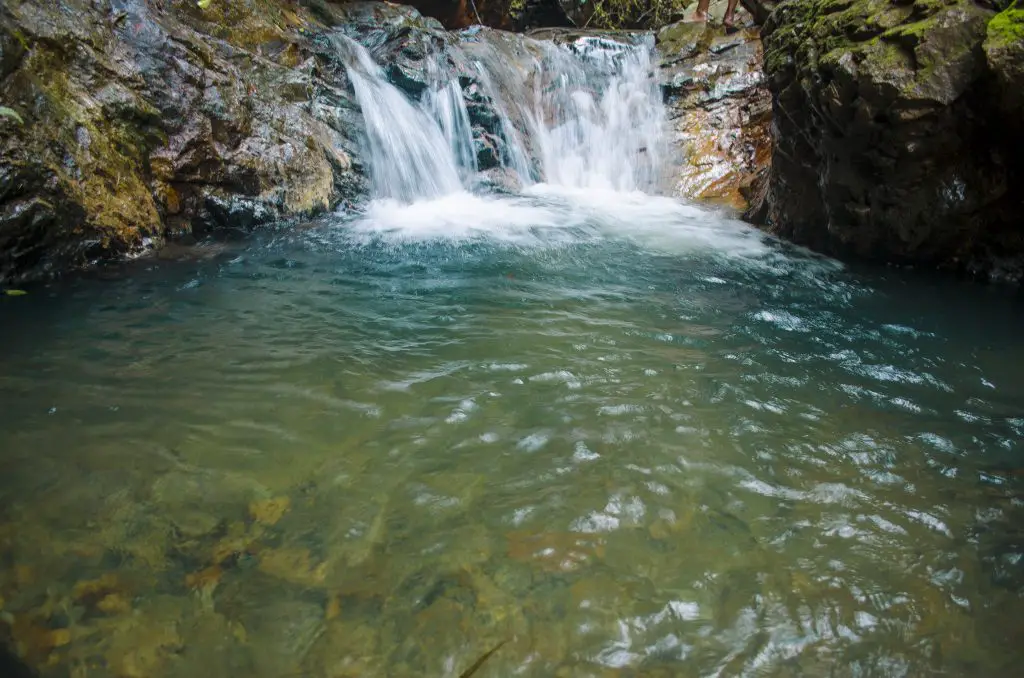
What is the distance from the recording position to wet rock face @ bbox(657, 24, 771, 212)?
11.0 m

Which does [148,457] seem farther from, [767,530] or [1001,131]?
[1001,131]

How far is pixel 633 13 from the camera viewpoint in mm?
18203

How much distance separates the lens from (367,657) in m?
1.83

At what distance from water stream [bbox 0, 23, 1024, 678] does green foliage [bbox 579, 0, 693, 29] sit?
15.7m

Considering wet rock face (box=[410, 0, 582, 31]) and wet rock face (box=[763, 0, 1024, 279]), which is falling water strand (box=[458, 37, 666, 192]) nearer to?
wet rock face (box=[410, 0, 582, 31])

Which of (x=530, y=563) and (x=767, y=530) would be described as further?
(x=767, y=530)

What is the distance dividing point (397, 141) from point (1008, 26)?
7776 millimetres

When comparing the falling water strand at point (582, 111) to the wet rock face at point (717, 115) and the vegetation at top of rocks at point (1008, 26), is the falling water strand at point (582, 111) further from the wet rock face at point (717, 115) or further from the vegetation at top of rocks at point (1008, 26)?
the vegetation at top of rocks at point (1008, 26)

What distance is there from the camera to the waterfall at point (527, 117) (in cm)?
956

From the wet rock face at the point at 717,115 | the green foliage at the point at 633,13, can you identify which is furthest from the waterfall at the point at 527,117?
the green foliage at the point at 633,13

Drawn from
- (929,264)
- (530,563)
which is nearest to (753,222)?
(929,264)

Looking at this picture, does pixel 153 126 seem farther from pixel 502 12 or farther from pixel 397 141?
pixel 502 12

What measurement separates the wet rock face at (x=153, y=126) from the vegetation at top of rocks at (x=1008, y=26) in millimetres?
7593

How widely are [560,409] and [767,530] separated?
1223 mm
